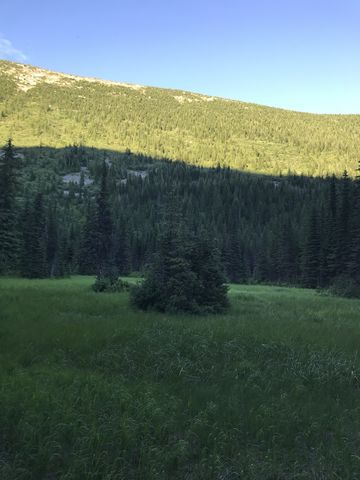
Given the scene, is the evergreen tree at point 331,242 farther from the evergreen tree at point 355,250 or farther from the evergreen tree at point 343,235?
the evergreen tree at point 355,250

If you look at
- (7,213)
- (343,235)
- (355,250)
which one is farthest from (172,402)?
(343,235)

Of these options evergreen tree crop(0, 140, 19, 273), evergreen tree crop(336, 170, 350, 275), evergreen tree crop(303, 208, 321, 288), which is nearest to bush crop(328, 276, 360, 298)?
evergreen tree crop(336, 170, 350, 275)

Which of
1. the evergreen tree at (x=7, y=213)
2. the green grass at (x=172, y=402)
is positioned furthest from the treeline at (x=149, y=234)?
the green grass at (x=172, y=402)

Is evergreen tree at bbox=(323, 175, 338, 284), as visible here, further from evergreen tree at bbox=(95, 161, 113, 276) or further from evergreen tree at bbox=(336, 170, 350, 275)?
evergreen tree at bbox=(95, 161, 113, 276)

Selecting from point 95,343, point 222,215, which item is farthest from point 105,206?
point 222,215

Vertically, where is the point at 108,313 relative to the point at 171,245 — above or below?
below

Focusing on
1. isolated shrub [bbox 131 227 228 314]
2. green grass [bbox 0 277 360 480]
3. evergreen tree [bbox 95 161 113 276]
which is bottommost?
green grass [bbox 0 277 360 480]

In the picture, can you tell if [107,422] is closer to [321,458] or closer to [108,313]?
[321,458]

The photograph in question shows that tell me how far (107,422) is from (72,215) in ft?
497

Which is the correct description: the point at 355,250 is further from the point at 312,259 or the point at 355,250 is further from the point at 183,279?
the point at 183,279

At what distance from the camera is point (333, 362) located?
11703mm

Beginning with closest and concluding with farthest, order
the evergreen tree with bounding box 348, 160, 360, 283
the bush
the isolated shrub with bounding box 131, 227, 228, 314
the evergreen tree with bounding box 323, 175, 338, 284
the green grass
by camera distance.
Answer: the green grass < the isolated shrub with bounding box 131, 227, 228, 314 < the bush < the evergreen tree with bounding box 348, 160, 360, 283 < the evergreen tree with bounding box 323, 175, 338, 284

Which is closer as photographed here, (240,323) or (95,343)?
(95,343)

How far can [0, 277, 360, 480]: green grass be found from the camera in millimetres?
6266
